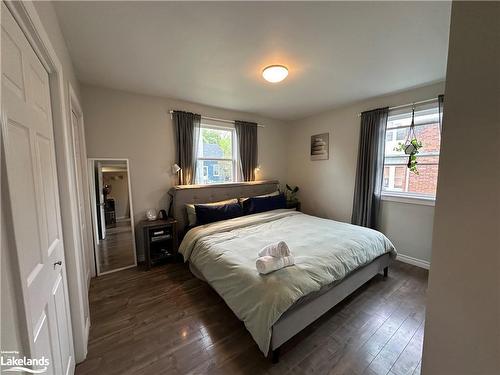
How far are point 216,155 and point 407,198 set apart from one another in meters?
3.18

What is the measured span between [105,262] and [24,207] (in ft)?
7.88

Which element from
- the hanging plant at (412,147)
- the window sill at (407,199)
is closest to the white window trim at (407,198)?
the window sill at (407,199)

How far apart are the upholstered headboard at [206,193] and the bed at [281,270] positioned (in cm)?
2

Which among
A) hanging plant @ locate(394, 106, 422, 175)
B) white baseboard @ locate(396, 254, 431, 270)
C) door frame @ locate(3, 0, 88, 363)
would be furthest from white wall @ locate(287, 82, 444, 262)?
door frame @ locate(3, 0, 88, 363)

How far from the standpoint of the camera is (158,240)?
9.41 ft

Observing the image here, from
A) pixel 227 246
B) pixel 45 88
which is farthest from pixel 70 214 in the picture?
pixel 227 246

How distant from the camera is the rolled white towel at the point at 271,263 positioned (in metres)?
1.61

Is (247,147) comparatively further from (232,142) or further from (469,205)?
(469,205)

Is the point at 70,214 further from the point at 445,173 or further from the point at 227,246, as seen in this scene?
the point at 445,173

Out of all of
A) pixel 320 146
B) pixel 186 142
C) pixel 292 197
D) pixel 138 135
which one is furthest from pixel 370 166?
pixel 138 135

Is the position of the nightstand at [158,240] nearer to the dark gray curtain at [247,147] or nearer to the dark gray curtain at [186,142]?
the dark gray curtain at [186,142]

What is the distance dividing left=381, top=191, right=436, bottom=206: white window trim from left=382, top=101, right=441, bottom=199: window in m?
0.01

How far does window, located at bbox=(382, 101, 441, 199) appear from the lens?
2775mm

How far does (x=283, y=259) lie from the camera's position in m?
1.71
